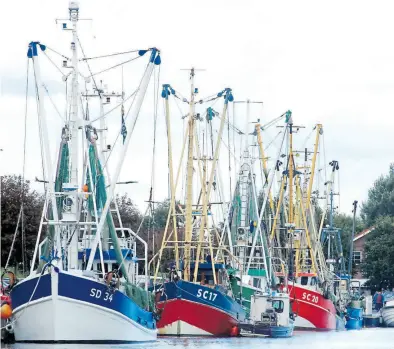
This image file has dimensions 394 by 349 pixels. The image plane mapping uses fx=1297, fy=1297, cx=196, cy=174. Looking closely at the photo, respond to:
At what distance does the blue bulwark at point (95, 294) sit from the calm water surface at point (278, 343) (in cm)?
141

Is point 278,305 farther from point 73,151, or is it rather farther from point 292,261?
point 73,151

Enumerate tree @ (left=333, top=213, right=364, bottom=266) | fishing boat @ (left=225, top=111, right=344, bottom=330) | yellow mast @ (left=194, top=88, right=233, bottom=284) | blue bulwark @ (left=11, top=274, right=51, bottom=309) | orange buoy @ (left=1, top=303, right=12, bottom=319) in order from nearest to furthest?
blue bulwark @ (left=11, top=274, right=51, bottom=309) < orange buoy @ (left=1, top=303, right=12, bottom=319) < yellow mast @ (left=194, top=88, right=233, bottom=284) < fishing boat @ (left=225, top=111, right=344, bottom=330) < tree @ (left=333, top=213, right=364, bottom=266)

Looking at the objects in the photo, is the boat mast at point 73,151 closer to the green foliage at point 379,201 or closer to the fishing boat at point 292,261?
the fishing boat at point 292,261

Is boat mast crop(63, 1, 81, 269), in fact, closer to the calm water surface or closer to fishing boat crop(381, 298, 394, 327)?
the calm water surface

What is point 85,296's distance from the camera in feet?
149

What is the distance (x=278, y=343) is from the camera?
59.8m

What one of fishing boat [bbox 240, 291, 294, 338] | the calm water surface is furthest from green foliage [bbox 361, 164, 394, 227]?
fishing boat [bbox 240, 291, 294, 338]

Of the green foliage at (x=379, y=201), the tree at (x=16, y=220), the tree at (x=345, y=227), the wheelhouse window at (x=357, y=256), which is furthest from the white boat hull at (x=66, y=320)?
the green foliage at (x=379, y=201)

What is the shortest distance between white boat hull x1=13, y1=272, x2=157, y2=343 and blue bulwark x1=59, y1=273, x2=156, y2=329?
70 mm

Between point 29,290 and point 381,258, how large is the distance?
7174 cm

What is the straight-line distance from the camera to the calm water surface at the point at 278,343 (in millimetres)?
46719

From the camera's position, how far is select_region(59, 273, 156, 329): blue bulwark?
4478 cm

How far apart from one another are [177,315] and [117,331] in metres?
12.7

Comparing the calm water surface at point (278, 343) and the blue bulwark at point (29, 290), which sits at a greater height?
the blue bulwark at point (29, 290)
